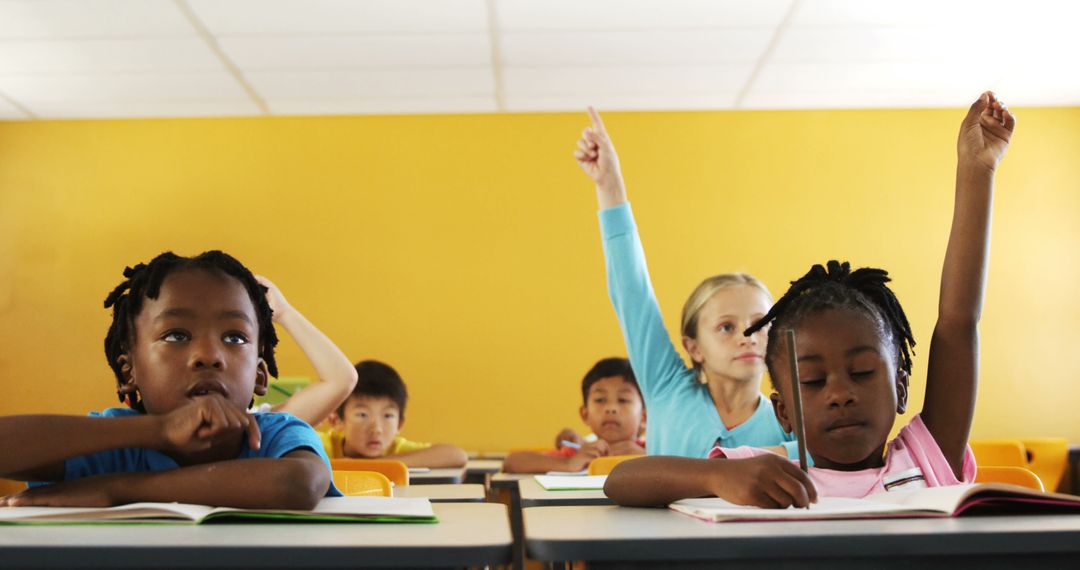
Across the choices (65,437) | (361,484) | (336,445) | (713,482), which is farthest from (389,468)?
(336,445)

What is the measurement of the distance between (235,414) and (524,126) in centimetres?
485

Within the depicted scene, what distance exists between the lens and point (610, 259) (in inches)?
91.0

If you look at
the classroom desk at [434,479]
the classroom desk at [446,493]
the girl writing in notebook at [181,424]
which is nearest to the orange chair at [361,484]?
the classroom desk at [446,493]

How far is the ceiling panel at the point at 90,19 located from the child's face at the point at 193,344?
11.1ft

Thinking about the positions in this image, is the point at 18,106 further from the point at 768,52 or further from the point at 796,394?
the point at 796,394

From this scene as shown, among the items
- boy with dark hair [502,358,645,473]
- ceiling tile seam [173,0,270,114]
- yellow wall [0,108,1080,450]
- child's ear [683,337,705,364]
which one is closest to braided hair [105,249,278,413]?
child's ear [683,337,705,364]

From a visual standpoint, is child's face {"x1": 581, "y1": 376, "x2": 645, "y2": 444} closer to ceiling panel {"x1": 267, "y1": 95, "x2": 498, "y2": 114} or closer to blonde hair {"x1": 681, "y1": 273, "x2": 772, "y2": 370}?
blonde hair {"x1": 681, "y1": 273, "x2": 772, "y2": 370}

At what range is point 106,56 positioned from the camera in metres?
4.91

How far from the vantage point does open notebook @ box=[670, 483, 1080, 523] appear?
94cm

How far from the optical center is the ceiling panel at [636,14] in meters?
4.33

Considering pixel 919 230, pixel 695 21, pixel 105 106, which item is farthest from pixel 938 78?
pixel 105 106

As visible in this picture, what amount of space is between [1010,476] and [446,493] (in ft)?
3.46

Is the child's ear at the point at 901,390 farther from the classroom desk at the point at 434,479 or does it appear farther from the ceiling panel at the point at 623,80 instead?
the ceiling panel at the point at 623,80

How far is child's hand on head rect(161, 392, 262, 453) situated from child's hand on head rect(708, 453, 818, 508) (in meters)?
0.56
